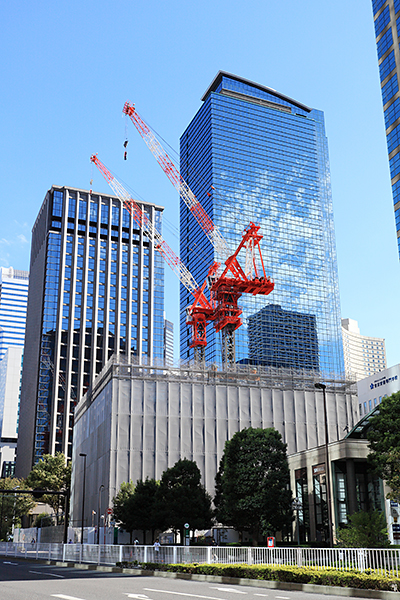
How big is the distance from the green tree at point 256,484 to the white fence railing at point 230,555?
50.5 ft


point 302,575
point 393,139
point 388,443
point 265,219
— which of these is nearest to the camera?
point 302,575

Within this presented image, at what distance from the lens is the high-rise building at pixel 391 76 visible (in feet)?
293

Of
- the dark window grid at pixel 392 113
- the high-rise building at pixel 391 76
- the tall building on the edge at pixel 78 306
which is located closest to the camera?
the dark window grid at pixel 392 113

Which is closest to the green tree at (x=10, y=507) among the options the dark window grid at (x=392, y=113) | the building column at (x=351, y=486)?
the building column at (x=351, y=486)

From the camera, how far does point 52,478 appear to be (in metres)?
106

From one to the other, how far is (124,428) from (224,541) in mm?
17210

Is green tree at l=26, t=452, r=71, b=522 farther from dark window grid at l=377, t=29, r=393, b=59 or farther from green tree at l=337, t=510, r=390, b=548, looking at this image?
dark window grid at l=377, t=29, r=393, b=59

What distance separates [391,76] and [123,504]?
239ft

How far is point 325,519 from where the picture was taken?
49875 mm

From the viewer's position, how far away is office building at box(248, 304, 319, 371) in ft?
574

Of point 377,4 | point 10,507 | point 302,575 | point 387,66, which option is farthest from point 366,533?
point 377,4

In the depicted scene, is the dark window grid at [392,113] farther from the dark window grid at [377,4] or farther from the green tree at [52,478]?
the green tree at [52,478]

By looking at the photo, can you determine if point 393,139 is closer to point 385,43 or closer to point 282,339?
point 385,43

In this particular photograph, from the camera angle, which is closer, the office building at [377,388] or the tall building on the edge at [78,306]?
the office building at [377,388]
